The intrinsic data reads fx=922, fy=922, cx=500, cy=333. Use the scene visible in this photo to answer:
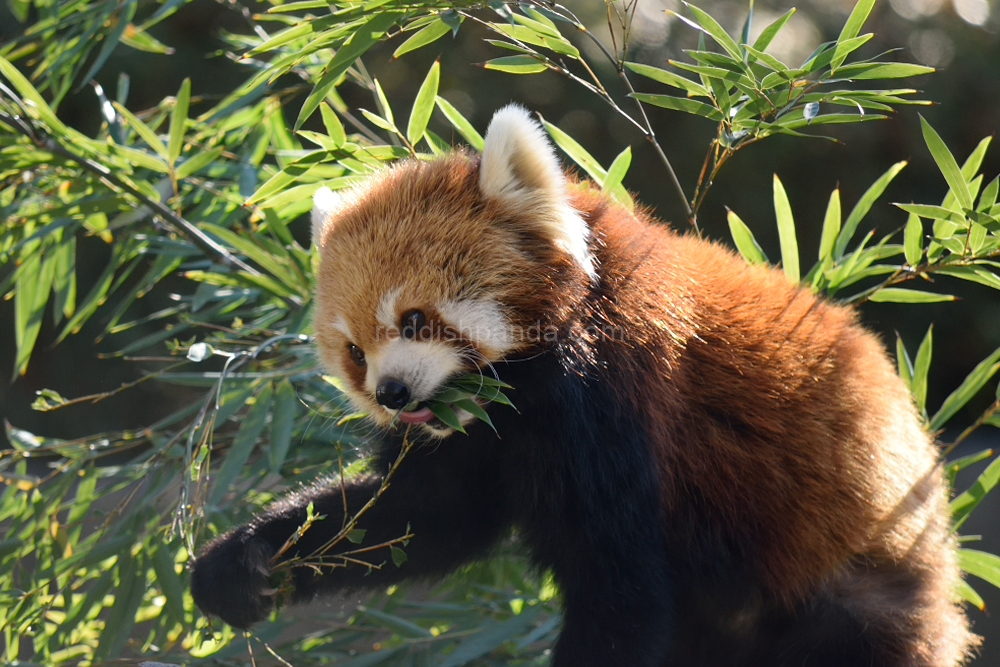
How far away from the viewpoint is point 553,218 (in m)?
1.64

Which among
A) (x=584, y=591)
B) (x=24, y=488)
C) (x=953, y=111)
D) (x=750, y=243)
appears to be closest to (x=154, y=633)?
(x=24, y=488)

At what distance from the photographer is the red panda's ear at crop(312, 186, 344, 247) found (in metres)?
1.88

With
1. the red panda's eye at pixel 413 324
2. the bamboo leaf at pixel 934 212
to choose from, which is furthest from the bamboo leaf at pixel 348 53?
the bamboo leaf at pixel 934 212

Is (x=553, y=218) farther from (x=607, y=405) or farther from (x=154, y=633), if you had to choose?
(x=154, y=633)

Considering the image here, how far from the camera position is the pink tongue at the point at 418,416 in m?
1.63

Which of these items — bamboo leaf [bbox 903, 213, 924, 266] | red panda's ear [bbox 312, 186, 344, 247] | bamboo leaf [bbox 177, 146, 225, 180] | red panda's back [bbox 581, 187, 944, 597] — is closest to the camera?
red panda's back [bbox 581, 187, 944, 597]

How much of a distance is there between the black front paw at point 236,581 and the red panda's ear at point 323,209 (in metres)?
0.65

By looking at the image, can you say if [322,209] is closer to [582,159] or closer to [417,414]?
[417,414]

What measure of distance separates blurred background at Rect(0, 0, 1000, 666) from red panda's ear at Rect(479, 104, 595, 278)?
2648 millimetres

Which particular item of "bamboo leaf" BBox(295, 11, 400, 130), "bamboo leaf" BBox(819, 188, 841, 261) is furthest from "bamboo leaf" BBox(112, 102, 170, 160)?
"bamboo leaf" BBox(819, 188, 841, 261)

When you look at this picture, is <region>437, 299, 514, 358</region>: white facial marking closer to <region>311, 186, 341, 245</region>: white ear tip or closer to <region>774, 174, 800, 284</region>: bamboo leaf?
<region>311, 186, 341, 245</region>: white ear tip

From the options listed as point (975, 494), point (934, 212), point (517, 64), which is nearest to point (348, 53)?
point (517, 64)

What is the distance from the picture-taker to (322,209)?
1913 millimetres

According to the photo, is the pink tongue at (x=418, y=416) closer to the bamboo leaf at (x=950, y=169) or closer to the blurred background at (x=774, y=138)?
the bamboo leaf at (x=950, y=169)
